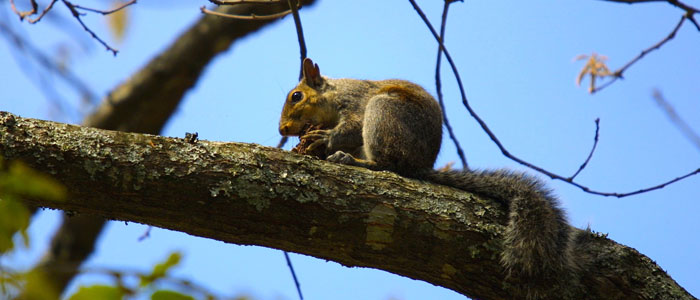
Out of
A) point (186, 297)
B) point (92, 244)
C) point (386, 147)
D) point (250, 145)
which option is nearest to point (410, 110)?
point (386, 147)

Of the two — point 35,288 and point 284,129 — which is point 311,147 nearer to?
point 284,129

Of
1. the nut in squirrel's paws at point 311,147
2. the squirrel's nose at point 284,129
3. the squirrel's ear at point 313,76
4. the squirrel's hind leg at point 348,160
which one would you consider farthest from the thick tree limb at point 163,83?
the squirrel's hind leg at point 348,160

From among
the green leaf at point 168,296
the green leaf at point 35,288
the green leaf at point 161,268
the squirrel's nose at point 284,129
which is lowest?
the green leaf at point 35,288

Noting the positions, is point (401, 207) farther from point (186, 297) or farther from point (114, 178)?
point (186, 297)

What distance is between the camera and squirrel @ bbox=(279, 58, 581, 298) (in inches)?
112

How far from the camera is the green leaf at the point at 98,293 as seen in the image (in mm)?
952

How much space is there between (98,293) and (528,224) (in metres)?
2.28

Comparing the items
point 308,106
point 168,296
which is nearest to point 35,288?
point 168,296

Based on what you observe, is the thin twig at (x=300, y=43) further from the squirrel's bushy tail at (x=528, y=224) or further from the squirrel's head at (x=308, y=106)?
the squirrel's bushy tail at (x=528, y=224)

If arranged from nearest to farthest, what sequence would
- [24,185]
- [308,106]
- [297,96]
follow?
1. [24,185]
2. [308,106]
3. [297,96]

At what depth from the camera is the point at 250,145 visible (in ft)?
9.52

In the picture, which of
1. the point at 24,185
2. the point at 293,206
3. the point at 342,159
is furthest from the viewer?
the point at 342,159

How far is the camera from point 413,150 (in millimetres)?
3787

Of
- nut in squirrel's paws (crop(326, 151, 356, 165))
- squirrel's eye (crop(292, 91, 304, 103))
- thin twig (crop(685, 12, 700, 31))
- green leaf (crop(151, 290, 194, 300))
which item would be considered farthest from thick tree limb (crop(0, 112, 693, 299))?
squirrel's eye (crop(292, 91, 304, 103))
